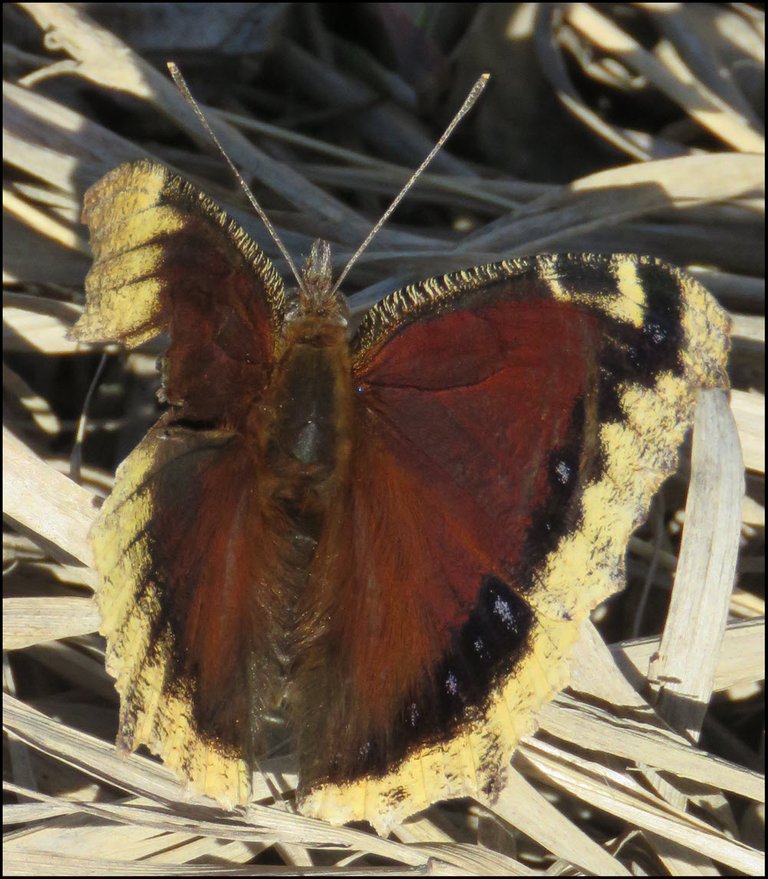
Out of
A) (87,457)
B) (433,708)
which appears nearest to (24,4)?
(87,457)

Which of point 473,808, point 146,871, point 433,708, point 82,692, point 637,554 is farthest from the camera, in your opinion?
point 637,554

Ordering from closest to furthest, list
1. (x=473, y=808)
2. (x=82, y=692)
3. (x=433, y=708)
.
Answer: (x=433, y=708), (x=473, y=808), (x=82, y=692)

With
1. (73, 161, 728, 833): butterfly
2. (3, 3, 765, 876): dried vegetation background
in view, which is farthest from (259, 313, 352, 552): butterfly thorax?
(3, 3, 765, 876): dried vegetation background

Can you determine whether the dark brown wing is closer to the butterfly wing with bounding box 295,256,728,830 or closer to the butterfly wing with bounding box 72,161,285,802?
the butterfly wing with bounding box 72,161,285,802

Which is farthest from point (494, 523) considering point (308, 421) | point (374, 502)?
point (308, 421)

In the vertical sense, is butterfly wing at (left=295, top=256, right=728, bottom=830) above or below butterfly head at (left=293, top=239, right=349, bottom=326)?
below

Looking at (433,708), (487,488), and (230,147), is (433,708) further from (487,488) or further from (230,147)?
(230,147)

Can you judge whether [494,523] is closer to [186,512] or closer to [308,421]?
[308,421]
